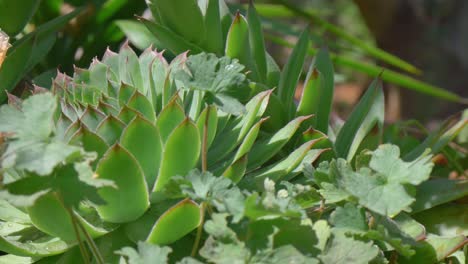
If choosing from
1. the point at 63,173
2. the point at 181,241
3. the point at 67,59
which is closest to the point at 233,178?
the point at 181,241

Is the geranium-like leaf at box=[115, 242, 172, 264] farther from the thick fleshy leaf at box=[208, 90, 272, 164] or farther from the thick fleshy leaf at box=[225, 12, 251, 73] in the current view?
the thick fleshy leaf at box=[225, 12, 251, 73]

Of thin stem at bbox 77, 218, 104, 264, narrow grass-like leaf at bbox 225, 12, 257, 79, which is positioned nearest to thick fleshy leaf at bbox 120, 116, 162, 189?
thin stem at bbox 77, 218, 104, 264

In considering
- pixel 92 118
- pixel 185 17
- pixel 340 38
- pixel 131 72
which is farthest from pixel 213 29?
pixel 340 38

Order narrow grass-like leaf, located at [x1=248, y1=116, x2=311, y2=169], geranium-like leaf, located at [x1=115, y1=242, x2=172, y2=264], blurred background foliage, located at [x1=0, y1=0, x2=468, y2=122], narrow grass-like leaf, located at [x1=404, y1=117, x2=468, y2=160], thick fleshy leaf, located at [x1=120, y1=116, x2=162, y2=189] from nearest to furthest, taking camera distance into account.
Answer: geranium-like leaf, located at [x1=115, y1=242, x2=172, y2=264]
thick fleshy leaf, located at [x1=120, y1=116, x2=162, y2=189]
narrow grass-like leaf, located at [x1=248, y1=116, x2=311, y2=169]
narrow grass-like leaf, located at [x1=404, y1=117, x2=468, y2=160]
blurred background foliage, located at [x1=0, y1=0, x2=468, y2=122]

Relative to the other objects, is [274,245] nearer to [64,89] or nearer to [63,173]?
[63,173]

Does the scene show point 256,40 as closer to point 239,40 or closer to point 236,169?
point 239,40

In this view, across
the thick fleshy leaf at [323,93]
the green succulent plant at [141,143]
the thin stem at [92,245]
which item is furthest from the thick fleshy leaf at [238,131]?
the thin stem at [92,245]
